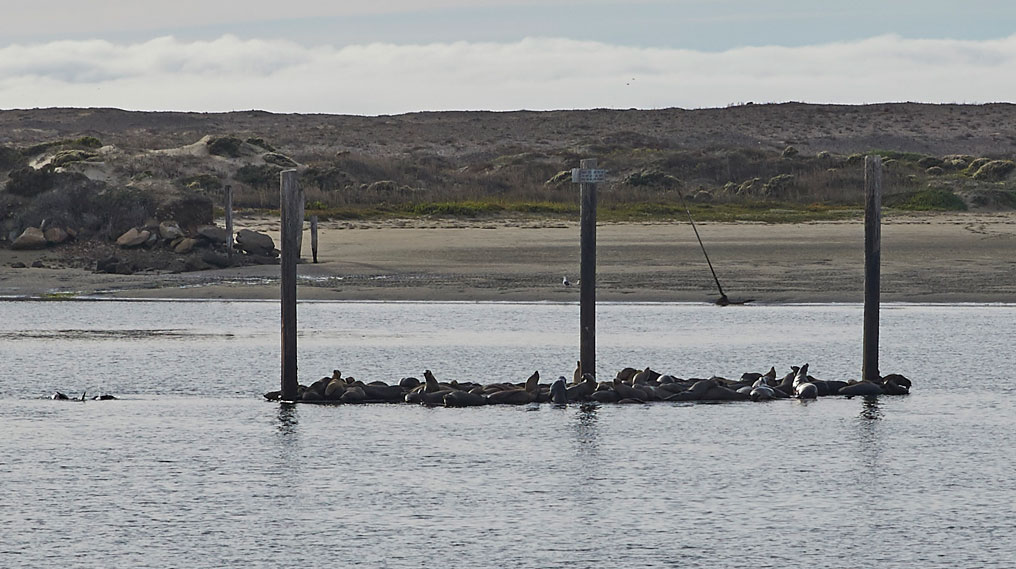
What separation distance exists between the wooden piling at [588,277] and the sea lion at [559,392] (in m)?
0.80

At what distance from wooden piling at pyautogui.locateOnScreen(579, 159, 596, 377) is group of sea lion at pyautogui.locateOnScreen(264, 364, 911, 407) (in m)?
0.29

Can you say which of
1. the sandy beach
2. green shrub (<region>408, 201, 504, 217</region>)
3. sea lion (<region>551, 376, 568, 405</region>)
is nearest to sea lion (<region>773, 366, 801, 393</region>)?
sea lion (<region>551, 376, 568, 405</region>)

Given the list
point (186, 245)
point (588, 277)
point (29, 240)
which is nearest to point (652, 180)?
point (186, 245)

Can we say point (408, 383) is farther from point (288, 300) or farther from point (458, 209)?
point (458, 209)

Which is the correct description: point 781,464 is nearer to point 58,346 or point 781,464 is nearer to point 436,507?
point 436,507

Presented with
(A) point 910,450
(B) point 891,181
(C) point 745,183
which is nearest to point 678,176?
(C) point 745,183

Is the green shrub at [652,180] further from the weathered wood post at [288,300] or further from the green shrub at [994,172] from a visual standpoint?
the weathered wood post at [288,300]

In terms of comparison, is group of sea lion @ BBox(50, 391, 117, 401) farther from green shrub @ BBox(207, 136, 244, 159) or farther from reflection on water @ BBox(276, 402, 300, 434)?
green shrub @ BBox(207, 136, 244, 159)

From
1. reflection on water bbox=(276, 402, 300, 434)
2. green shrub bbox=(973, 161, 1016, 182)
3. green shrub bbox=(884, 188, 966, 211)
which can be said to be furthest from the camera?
green shrub bbox=(973, 161, 1016, 182)

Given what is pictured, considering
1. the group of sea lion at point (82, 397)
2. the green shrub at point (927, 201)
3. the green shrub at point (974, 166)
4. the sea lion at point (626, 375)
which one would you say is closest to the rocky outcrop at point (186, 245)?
the group of sea lion at point (82, 397)

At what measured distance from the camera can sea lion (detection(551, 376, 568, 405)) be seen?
18547mm

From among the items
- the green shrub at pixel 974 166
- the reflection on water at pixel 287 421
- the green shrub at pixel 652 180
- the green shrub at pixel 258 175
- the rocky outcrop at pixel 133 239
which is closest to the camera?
the reflection on water at pixel 287 421

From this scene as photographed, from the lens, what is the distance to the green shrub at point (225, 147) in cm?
6394

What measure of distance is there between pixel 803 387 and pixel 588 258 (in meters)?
3.07
